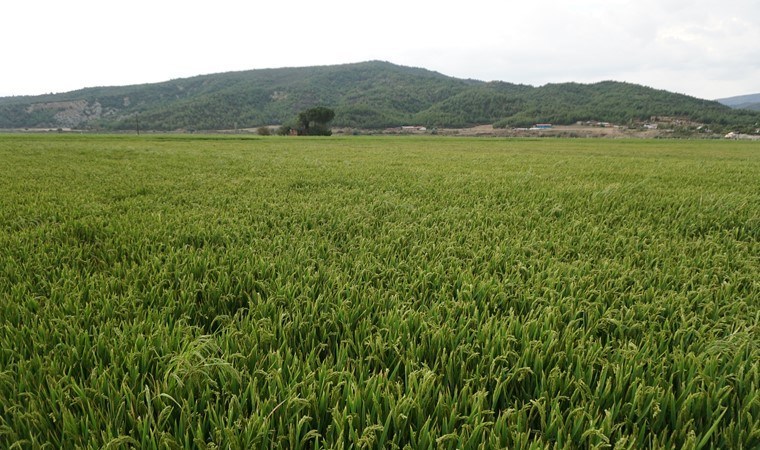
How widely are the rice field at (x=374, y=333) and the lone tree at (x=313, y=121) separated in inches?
4228

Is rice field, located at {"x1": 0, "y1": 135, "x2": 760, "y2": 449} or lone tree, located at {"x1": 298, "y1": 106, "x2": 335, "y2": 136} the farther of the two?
lone tree, located at {"x1": 298, "y1": 106, "x2": 335, "y2": 136}

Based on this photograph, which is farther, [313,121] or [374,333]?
[313,121]

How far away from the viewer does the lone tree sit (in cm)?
10777

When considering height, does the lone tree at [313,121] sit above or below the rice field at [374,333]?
above

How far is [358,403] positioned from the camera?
1.36 m

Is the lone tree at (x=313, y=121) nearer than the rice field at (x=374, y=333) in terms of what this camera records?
No

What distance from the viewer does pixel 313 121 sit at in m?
111

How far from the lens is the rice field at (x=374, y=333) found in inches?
51.2

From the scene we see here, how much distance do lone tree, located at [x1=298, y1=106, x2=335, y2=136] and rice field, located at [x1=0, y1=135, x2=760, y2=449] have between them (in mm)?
107396

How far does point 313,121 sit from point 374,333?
4525 inches

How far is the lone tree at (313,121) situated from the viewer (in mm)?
107769

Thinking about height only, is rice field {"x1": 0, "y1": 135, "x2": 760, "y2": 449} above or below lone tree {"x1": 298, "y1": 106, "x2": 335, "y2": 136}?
below

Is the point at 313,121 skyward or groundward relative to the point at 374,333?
skyward

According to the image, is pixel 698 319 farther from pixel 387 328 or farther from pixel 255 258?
pixel 255 258
